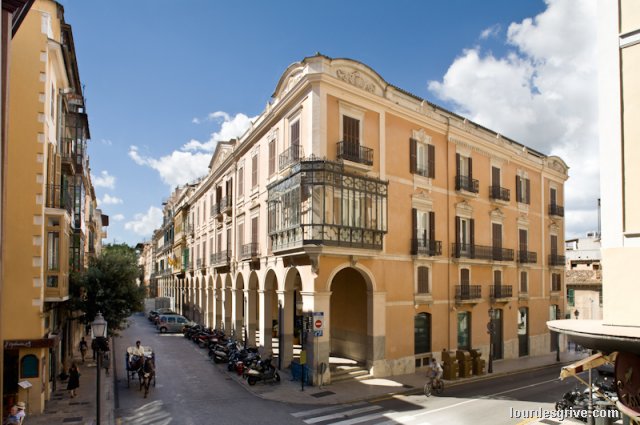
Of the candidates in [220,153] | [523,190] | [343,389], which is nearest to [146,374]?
[343,389]

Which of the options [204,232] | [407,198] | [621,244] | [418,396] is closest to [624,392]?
[621,244]

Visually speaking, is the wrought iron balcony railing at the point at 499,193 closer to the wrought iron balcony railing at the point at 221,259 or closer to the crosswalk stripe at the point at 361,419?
the crosswalk stripe at the point at 361,419

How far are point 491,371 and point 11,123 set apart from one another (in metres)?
25.4

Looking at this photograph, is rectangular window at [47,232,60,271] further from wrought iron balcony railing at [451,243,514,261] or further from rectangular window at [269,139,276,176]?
wrought iron balcony railing at [451,243,514,261]

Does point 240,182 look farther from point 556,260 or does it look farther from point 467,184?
point 556,260

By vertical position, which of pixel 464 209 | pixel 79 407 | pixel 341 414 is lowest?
pixel 341 414

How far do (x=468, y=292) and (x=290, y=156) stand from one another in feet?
45.5

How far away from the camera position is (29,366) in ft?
53.5

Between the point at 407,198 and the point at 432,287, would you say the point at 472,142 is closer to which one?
the point at 407,198

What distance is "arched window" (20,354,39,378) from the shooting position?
53.3 ft

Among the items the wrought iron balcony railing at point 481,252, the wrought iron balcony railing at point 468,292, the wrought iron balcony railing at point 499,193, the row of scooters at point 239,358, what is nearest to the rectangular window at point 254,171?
the row of scooters at point 239,358

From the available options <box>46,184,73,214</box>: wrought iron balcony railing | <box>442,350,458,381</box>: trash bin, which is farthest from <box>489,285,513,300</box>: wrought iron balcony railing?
<box>46,184,73,214</box>: wrought iron balcony railing

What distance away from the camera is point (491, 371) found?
84.4ft

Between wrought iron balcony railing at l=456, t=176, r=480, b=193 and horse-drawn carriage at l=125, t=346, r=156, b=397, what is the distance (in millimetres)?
19500
